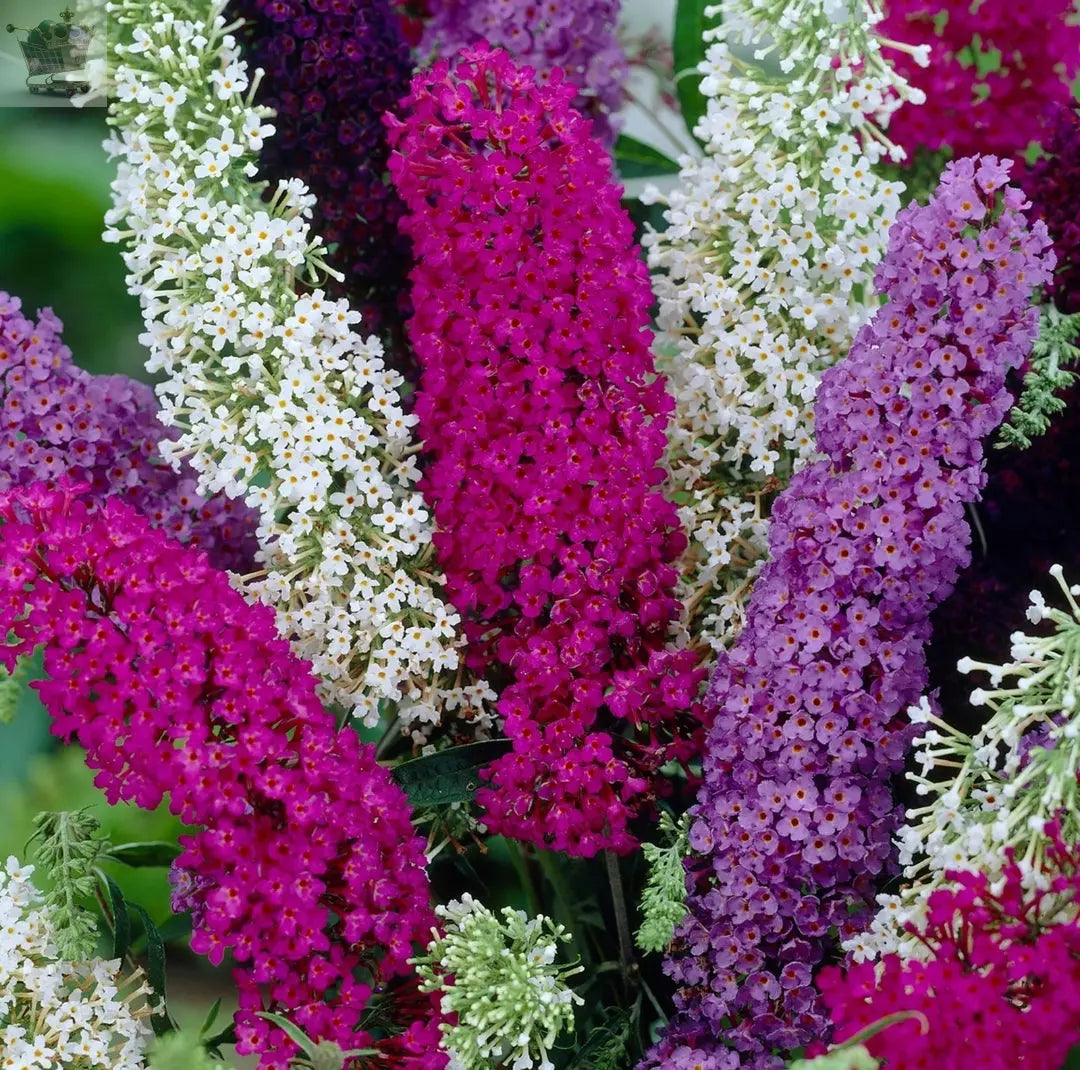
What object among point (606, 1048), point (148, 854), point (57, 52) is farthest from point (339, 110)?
point (606, 1048)

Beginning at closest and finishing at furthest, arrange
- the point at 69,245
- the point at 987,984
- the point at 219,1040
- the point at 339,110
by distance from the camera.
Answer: the point at 987,984 → the point at 219,1040 → the point at 339,110 → the point at 69,245

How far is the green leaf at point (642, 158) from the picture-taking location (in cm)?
142

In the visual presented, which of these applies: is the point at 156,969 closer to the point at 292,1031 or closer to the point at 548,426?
the point at 292,1031

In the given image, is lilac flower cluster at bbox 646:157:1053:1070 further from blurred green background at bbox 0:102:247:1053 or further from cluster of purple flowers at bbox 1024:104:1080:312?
blurred green background at bbox 0:102:247:1053

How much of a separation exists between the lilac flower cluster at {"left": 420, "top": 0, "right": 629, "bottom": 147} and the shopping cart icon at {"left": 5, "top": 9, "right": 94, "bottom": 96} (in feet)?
0.94

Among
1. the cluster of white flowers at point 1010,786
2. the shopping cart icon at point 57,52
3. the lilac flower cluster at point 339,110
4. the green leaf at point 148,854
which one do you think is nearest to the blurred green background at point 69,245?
the shopping cart icon at point 57,52

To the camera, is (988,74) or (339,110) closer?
(339,110)

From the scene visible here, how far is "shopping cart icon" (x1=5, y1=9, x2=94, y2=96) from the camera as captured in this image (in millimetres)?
1045

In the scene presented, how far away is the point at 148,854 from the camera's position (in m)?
1.12

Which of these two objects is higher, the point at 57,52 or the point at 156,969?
the point at 57,52

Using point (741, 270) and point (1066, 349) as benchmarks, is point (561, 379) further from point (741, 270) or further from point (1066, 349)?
point (1066, 349)

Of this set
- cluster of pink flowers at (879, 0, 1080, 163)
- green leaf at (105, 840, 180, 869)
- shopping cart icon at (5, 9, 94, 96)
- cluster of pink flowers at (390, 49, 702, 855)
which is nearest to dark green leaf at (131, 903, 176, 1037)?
green leaf at (105, 840, 180, 869)

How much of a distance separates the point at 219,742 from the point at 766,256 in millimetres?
499

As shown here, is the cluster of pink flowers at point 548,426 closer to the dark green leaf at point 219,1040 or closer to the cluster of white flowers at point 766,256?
the cluster of white flowers at point 766,256
